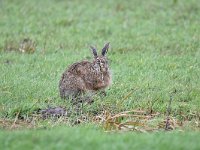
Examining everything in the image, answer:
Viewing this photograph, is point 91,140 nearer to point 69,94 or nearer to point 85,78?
point 69,94

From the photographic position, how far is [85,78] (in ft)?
34.7

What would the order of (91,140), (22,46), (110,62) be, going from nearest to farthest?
1. (91,140)
2. (110,62)
3. (22,46)

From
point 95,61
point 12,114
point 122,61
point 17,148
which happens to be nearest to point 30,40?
point 122,61

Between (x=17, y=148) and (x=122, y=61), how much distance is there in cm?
670

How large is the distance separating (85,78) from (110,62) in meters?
2.85

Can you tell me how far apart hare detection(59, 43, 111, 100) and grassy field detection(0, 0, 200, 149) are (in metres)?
0.24

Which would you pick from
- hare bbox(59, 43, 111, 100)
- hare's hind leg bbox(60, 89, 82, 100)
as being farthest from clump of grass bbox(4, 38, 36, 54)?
hare's hind leg bbox(60, 89, 82, 100)

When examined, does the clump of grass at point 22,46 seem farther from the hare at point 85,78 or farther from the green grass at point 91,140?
the green grass at point 91,140

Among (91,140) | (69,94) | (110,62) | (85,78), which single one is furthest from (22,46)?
(91,140)

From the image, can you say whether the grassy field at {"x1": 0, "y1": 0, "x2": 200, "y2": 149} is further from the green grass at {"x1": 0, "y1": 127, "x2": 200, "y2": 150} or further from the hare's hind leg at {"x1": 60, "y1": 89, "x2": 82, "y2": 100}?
the hare's hind leg at {"x1": 60, "y1": 89, "x2": 82, "y2": 100}

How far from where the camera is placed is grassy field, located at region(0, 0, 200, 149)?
310 inches

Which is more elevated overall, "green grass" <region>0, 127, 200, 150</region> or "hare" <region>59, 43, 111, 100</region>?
"hare" <region>59, 43, 111, 100</region>

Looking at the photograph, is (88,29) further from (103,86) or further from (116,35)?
(103,86)

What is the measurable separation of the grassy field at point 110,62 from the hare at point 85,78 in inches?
9.3
